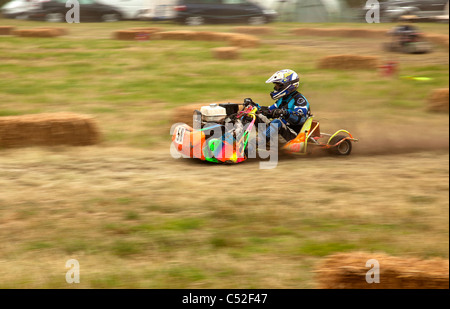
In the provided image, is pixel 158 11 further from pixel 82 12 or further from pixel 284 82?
pixel 284 82

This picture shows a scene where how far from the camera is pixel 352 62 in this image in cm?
1745

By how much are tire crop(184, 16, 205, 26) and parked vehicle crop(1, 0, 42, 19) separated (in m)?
6.48

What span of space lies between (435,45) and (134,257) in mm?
16809

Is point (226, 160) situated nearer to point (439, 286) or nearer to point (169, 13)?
point (439, 286)

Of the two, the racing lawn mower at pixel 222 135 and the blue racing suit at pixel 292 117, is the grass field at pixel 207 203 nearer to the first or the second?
the racing lawn mower at pixel 222 135

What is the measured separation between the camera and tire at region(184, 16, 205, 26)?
80.4ft

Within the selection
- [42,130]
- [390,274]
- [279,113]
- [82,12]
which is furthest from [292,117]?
[82,12]

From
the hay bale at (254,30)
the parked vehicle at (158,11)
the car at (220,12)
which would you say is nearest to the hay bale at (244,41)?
the hay bale at (254,30)

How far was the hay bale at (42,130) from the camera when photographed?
10.1 metres

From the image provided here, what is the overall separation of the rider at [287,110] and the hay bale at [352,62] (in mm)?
8581

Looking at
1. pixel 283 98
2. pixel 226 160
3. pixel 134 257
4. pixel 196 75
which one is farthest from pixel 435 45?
pixel 134 257

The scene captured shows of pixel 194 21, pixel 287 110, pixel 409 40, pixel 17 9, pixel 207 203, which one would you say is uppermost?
pixel 17 9

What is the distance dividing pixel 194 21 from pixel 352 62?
945cm
